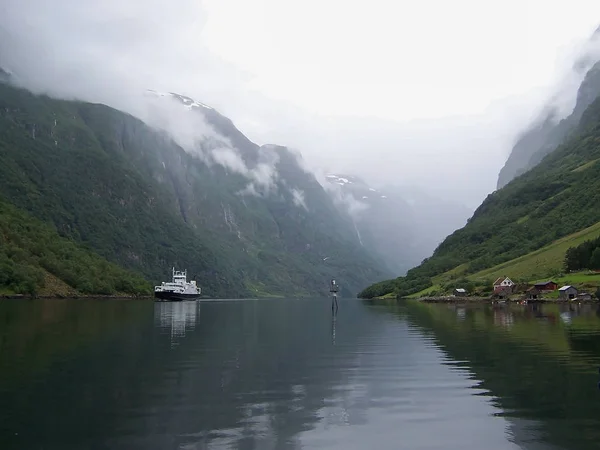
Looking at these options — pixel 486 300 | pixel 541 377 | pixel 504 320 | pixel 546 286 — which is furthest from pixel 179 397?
pixel 486 300

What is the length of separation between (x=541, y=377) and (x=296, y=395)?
1393cm

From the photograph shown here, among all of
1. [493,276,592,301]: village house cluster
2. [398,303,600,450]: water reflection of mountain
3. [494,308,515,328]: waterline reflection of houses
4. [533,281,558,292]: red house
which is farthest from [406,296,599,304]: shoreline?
[398,303,600,450]: water reflection of mountain

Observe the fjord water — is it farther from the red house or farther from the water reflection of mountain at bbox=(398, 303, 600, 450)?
the red house

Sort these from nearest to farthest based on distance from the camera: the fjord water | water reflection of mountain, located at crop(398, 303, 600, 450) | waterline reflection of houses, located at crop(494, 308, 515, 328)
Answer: the fjord water < water reflection of mountain, located at crop(398, 303, 600, 450) < waterline reflection of houses, located at crop(494, 308, 515, 328)

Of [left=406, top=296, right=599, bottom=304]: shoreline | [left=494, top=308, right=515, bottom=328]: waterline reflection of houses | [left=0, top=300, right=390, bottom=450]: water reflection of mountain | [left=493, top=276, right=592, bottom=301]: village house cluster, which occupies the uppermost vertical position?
[left=493, top=276, right=592, bottom=301]: village house cluster

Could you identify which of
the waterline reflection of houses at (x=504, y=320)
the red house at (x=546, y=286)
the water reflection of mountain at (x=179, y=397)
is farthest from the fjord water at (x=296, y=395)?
the red house at (x=546, y=286)

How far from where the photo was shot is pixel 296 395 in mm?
26875

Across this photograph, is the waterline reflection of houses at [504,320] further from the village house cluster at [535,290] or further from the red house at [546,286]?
the red house at [546,286]

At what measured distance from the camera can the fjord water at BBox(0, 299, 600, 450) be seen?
19.5 meters

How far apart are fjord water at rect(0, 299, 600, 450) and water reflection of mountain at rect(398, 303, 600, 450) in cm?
8

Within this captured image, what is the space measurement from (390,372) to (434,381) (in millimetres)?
4142

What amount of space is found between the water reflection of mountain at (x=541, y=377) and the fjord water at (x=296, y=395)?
82mm

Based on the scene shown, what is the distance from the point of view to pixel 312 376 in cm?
3238

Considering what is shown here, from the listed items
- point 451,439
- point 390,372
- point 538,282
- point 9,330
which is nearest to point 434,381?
point 390,372
